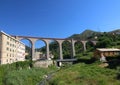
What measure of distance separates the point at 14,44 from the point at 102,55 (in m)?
34.5

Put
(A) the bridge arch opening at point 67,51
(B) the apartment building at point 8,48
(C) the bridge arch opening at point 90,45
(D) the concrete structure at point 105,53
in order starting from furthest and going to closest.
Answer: (C) the bridge arch opening at point 90,45
(A) the bridge arch opening at point 67,51
(B) the apartment building at point 8,48
(D) the concrete structure at point 105,53

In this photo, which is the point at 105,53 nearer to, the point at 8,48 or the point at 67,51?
the point at 8,48

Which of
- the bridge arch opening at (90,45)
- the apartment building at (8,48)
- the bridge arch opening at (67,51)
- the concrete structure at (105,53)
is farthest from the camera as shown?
the bridge arch opening at (90,45)

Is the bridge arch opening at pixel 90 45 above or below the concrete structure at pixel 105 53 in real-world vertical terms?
above

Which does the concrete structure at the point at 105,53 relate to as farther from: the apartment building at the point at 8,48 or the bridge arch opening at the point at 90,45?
the bridge arch opening at the point at 90,45

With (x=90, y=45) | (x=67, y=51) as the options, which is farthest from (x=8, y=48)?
(x=67, y=51)

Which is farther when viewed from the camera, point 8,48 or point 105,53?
point 8,48

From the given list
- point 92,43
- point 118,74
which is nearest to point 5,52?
point 118,74

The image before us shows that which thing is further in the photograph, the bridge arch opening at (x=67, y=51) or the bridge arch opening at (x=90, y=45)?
the bridge arch opening at (x=90, y=45)

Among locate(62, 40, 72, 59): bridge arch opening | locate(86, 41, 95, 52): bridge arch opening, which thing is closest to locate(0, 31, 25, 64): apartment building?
locate(62, 40, 72, 59): bridge arch opening

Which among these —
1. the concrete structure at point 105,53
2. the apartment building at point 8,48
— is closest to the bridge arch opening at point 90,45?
the apartment building at point 8,48

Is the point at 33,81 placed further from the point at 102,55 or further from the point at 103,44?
the point at 103,44

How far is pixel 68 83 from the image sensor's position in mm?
23000

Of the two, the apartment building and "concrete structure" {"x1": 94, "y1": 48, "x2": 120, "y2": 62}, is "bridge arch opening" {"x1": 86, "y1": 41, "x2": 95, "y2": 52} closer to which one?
the apartment building
